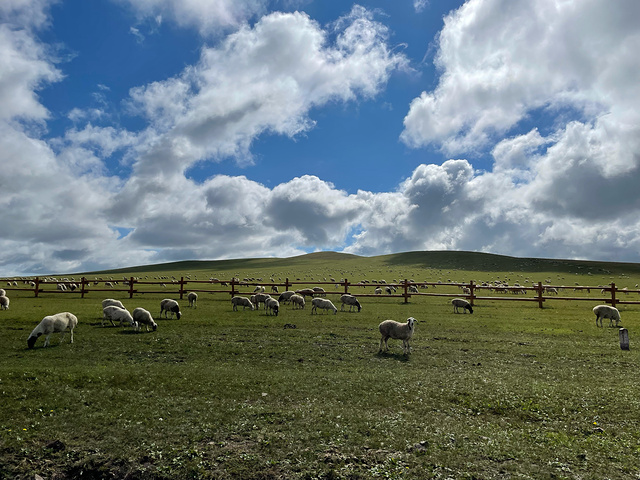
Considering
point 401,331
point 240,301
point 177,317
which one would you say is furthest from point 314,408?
point 240,301

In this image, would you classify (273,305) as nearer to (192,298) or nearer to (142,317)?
(192,298)

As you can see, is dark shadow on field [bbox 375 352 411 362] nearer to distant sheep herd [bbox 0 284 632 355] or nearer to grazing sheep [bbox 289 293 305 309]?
distant sheep herd [bbox 0 284 632 355]

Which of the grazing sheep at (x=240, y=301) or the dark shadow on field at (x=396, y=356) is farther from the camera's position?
the grazing sheep at (x=240, y=301)

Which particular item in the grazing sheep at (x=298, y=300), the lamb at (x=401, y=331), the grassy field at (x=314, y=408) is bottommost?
the grassy field at (x=314, y=408)

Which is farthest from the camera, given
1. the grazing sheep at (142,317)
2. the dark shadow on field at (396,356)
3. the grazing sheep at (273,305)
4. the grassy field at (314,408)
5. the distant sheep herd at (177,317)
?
the grazing sheep at (273,305)

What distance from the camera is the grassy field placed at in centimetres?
754

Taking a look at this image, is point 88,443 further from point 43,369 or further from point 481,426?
point 481,426

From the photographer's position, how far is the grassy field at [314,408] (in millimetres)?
7543

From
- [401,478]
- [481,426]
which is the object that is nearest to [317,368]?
[481,426]

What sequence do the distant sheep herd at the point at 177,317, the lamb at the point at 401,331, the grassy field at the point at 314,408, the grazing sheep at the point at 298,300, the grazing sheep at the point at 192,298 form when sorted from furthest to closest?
the grazing sheep at the point at 192,298
the grazing sheep at the point at 298,300
the distant sheep herd at the point at 177,317
the lamb at the point at 401,331
the grassy field at the point at 314,408

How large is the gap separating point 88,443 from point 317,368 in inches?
290

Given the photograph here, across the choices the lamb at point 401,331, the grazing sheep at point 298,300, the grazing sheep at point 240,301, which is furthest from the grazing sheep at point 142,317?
the grazing sheep at point 298,300

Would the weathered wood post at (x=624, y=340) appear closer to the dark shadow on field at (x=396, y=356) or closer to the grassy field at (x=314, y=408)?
the grassy field at (x=314, y=408)

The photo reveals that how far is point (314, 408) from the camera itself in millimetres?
9961
